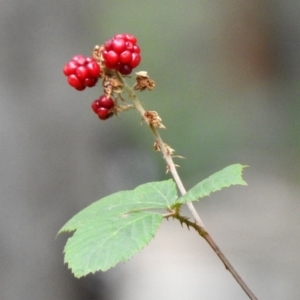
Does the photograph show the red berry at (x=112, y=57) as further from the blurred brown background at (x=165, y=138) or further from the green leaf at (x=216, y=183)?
the blurred brown background at (x=165, y=138)

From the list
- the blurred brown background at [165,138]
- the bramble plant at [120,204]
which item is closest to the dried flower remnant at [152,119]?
the bramble plant at [120,204]

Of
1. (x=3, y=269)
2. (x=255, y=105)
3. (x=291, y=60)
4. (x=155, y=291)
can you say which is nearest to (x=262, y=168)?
(x=255, y=105)

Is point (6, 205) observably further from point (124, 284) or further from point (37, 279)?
point (124, 284)

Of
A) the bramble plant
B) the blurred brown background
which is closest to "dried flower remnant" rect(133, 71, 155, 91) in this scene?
the bramble plant

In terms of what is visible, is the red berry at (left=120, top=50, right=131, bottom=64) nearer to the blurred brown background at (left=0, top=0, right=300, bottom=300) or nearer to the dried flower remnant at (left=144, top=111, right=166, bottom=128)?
the dried flower remnant at (left=144, top=111, right=166, bottom=128)

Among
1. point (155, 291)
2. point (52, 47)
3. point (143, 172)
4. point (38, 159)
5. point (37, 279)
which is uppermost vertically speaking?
point (52, 47)

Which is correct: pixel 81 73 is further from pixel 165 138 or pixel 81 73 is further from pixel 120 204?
pixel 165 138
